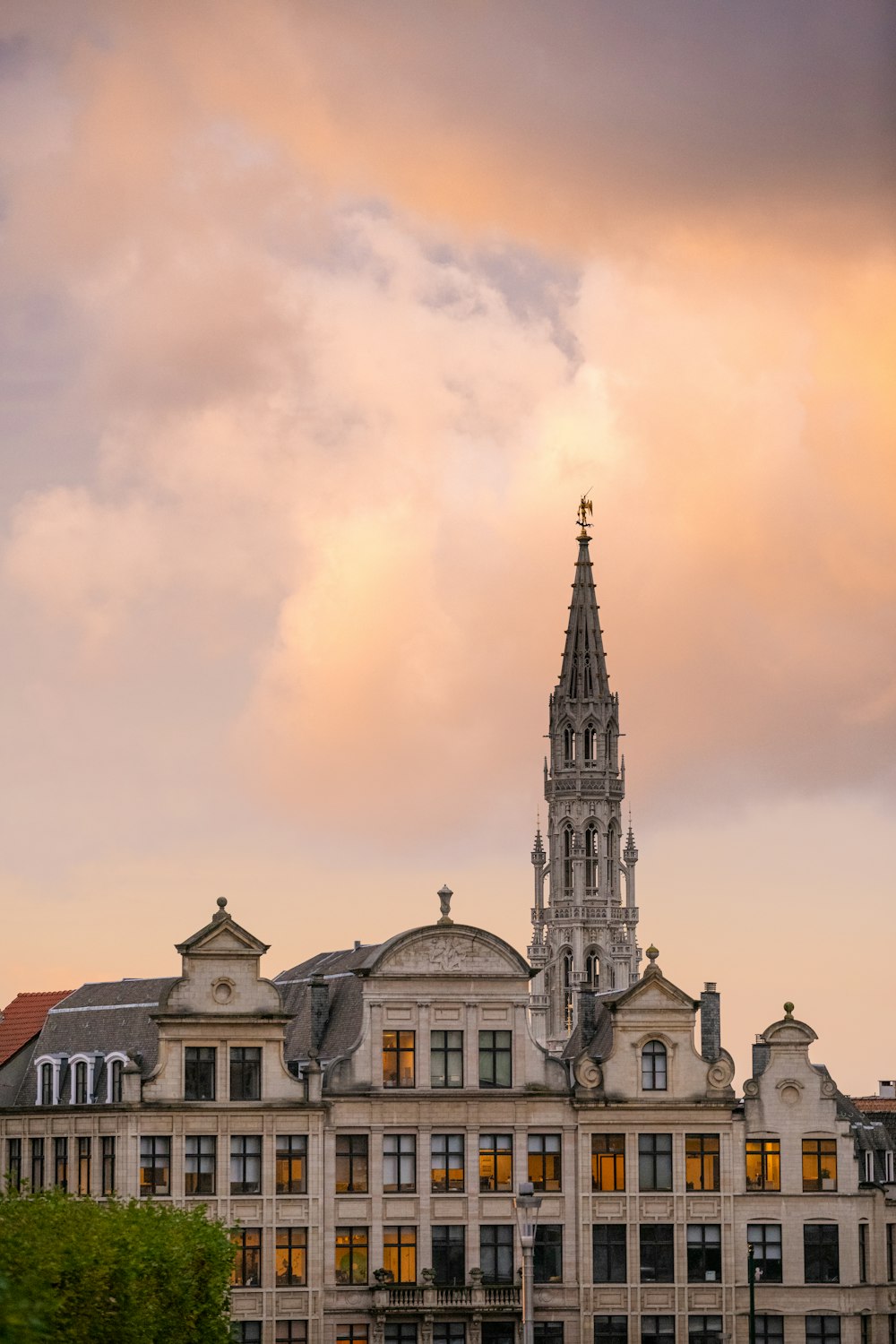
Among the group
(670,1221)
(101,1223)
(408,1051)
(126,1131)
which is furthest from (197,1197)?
(101,1223)

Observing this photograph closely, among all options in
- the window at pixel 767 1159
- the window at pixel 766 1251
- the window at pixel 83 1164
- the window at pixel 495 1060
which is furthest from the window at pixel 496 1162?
the window at pixel 83 1164

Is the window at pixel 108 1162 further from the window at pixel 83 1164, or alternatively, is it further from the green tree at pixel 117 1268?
the green tree at pixel 117 1268

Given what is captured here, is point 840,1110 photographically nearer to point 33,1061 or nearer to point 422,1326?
point 422,1326

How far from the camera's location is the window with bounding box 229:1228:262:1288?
275 feet

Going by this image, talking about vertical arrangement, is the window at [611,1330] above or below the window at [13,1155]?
below

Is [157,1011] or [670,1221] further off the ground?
[157,1011]

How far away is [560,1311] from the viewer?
86062mm

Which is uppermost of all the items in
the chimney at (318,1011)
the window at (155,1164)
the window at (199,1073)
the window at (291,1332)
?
the chimney at (318,1011)

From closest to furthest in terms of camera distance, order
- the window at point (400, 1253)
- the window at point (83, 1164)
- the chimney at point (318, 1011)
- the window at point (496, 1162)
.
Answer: the window at point (400, 1253), the window at point (83, 1164), the window at point (496, 1162), the chimney at point (318, 1011)

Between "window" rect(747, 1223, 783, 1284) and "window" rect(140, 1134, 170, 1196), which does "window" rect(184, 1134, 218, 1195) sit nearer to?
"window" rect(140, 1134, 170, 1196)

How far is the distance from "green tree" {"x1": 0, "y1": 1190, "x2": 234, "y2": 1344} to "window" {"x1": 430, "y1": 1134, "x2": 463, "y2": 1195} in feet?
56.3

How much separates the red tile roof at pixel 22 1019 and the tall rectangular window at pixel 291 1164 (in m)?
12.4

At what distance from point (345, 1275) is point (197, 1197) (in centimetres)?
546

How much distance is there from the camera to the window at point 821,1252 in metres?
87.7
